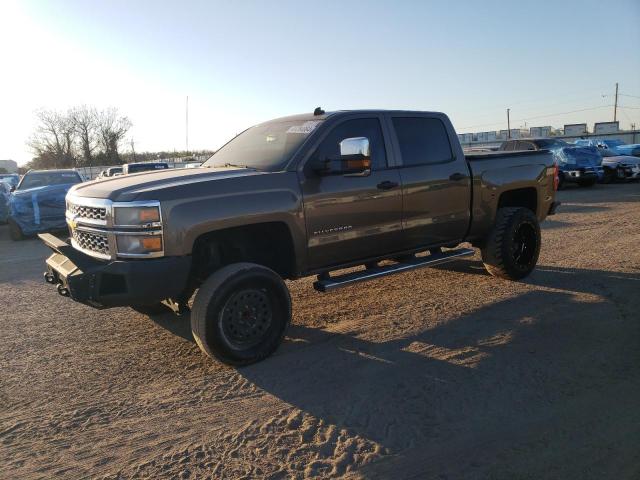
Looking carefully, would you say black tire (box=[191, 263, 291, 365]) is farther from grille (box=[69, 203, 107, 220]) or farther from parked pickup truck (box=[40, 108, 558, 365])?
grille (box=[69, 203, 107, 220])

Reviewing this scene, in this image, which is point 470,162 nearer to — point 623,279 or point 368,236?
point 368,236

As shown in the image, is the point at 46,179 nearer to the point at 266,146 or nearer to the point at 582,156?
the point at 266,146

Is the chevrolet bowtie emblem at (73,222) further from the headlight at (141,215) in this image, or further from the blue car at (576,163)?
the blue car at (576,163)

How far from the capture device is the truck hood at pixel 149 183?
3.87 m

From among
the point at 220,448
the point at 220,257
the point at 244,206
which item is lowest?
the point at 220,448

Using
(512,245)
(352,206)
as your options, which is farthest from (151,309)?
(512,245)

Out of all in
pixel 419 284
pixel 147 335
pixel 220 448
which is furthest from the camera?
pixel 419 284

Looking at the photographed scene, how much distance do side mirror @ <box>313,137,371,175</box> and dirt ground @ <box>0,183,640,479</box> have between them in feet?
4.97

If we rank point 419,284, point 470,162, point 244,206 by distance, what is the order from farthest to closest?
point 419,284, point 470,162, point 244,206

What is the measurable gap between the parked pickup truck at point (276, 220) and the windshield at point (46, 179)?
9374 mm

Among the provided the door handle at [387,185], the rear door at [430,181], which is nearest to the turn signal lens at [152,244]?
the door handle at [387,185]

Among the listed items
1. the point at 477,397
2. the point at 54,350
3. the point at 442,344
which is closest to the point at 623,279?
the point at 442,344

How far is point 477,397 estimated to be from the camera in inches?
140

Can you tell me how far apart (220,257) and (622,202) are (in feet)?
43.7
